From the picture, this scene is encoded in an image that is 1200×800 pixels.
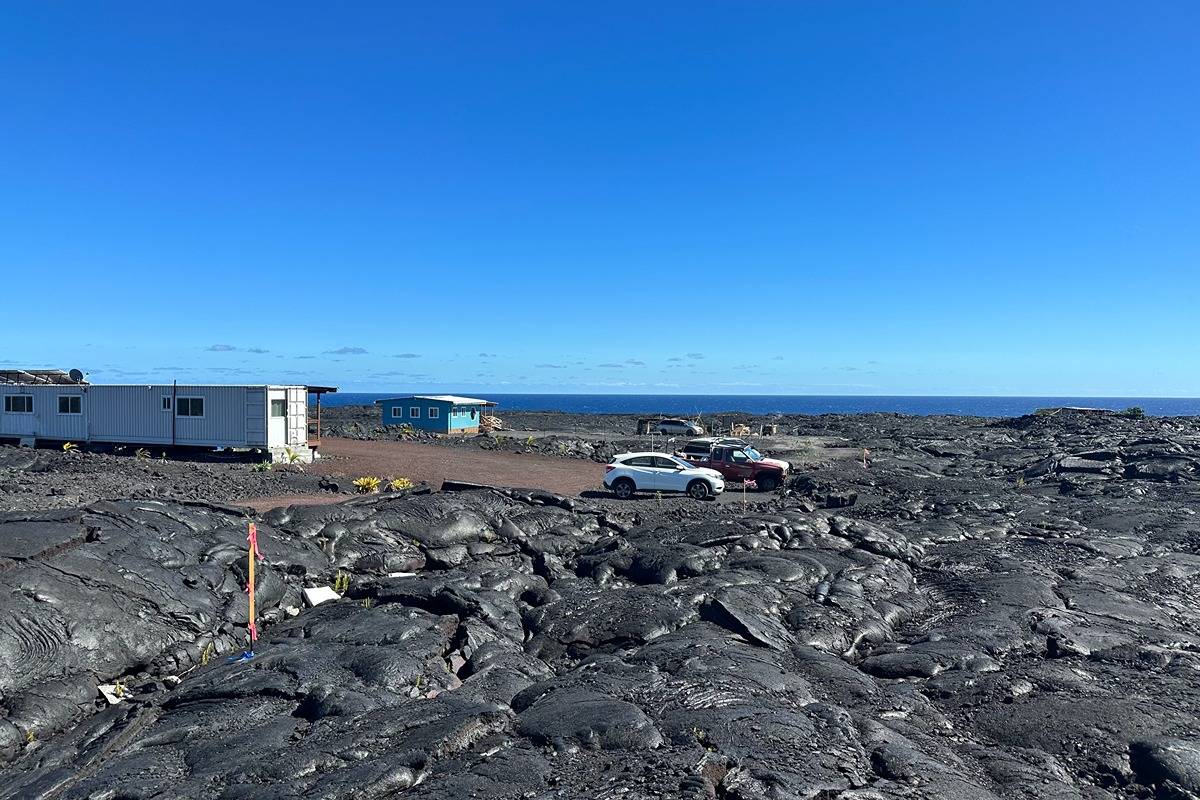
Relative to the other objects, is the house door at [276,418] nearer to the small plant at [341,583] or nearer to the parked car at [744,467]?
the small plant at [341,583]

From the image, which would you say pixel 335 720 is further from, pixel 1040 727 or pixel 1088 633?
pixel 1088 633

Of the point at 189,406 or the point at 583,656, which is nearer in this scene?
the point at 583,656

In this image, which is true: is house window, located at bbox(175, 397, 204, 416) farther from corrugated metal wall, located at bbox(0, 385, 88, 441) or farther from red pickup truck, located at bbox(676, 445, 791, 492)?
red pickup truck, located at bbox(676, 445, 791, 492)

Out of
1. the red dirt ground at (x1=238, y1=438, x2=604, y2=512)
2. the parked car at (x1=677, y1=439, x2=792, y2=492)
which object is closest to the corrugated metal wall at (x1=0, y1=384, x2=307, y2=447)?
the red dirt ground at (x1=238, y1=438, x2=604, y2=512)

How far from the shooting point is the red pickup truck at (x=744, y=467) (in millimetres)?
30656

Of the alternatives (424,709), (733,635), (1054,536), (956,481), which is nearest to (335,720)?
(424,709)

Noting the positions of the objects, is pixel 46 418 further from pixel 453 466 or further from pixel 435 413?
pixel 435 413

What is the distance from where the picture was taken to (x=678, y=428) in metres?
58.7

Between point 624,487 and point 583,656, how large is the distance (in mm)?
14050

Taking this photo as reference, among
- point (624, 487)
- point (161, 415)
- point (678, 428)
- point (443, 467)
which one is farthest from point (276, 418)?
point (678, 428)

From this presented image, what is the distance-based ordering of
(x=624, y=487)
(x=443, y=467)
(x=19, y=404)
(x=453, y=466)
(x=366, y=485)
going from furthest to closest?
(x=19, y=404) < (x=453, y=466) < (x=443, y=467) < (x=624, y=487) < (x=366, y=485)

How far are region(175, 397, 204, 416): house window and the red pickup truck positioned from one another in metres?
20.9

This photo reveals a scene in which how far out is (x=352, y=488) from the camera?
86.1ft

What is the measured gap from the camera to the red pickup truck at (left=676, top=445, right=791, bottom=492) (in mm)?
30656
